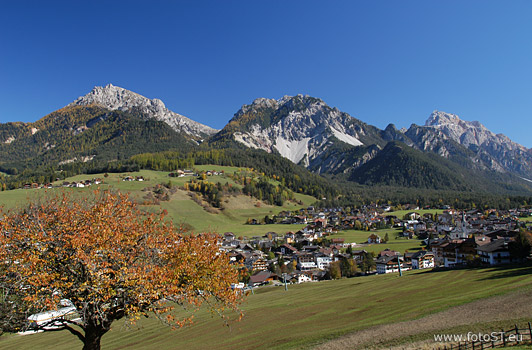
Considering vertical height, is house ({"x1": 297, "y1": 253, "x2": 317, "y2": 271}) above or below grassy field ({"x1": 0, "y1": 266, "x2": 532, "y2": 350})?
below

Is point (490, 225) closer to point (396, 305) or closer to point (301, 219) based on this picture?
point (301, 219)

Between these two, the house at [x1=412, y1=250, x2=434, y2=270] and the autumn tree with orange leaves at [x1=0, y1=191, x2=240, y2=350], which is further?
the house at [x1=412, y1=250, x2=434, y2=270]

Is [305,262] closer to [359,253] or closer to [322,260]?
[322,260]

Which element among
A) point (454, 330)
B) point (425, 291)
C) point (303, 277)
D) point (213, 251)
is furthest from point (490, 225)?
point (213, 251)

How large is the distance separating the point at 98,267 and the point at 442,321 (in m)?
24.8

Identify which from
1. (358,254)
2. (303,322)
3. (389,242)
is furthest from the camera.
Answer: (389,242)

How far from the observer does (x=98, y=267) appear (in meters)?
14.6

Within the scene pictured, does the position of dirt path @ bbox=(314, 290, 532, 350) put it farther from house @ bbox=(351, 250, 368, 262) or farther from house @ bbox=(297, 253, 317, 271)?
house @ bbox=(297, 253, 317, 271)

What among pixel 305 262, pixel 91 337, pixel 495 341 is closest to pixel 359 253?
pixel 305 262

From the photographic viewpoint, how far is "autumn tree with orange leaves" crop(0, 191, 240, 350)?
45.9 ft

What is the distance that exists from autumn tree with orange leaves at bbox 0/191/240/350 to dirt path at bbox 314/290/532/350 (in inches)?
434

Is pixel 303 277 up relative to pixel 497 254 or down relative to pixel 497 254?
down

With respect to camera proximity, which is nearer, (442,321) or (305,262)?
(442,321)

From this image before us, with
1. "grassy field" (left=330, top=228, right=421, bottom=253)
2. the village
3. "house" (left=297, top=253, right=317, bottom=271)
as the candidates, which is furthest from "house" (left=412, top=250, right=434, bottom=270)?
"house" (left=297, top=253, right=317, bottom=271)
